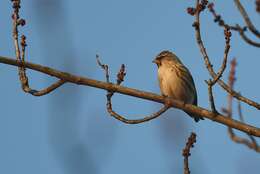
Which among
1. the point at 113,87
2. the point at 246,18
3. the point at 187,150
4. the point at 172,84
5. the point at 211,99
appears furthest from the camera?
the point at 172,84

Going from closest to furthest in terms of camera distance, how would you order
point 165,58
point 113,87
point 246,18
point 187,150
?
1. point 246,18
2. point 187,150
3. point 113,87
4. point 165,58

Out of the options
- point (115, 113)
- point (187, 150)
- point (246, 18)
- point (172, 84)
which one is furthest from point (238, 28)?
point (172, 84)

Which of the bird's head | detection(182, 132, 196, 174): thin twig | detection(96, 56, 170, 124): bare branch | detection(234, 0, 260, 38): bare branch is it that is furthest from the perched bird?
detection(234, 0, 260, 38): bare branch

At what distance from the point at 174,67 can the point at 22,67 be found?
4932 millimetres

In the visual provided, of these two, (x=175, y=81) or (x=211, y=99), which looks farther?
(x=175, y=81)

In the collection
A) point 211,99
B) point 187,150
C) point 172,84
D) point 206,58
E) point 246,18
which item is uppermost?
point 246,18

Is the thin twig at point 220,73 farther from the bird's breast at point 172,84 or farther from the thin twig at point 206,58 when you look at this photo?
the bird's breast at point 172,84

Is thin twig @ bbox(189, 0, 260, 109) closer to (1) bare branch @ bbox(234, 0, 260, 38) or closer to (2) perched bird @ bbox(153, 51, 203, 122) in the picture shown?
(1) bare branch @ bbox(234, 0, 260, 38)

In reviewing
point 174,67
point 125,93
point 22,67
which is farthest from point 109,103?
point 174,67

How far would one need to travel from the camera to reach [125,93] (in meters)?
6.31

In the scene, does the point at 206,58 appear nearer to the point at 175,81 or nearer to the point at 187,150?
the point at 187,150

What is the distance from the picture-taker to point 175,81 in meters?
10.4

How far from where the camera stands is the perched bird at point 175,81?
10344 mm

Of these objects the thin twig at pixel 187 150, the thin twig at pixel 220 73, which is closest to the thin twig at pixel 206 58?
the thin twig at pixel 220 73
